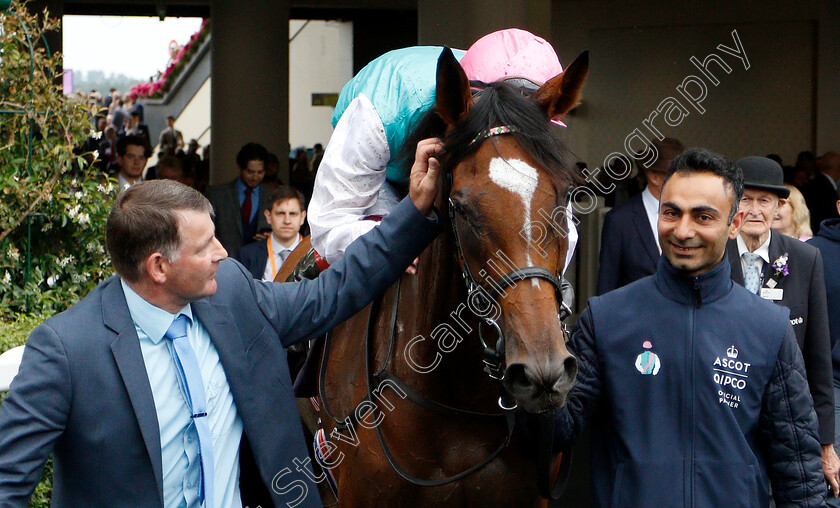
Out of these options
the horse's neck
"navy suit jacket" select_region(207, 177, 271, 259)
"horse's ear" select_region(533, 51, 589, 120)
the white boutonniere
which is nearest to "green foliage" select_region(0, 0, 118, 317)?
the horse's neck

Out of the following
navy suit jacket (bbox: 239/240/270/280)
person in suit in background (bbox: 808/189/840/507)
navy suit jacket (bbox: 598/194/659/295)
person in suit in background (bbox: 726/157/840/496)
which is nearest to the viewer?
person in suit in background (bbox: 726/157/840/496)

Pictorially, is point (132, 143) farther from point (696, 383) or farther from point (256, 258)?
point (696, 383)

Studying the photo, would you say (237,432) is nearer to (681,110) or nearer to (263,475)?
(263,475)

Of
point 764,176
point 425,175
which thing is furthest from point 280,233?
point 425,175

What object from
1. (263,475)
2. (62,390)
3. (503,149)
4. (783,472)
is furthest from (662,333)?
(62,390)

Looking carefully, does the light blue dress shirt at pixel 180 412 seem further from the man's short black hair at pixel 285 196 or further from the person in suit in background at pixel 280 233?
the man's short black hair at pixel 285 196

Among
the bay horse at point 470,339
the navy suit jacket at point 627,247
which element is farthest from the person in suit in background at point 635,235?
the bay horse at point 470,339

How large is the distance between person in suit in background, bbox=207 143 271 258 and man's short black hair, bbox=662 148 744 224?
19.4 feet

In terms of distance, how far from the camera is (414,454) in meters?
2.89

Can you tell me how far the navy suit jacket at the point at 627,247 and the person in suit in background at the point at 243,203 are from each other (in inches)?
135

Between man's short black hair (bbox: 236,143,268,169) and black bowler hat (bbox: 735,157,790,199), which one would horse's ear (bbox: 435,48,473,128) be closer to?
black bowler hat (bbox: 735,157,790,199)

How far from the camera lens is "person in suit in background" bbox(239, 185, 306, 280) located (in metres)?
6.35

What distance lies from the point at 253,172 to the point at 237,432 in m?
Answer: 6.45

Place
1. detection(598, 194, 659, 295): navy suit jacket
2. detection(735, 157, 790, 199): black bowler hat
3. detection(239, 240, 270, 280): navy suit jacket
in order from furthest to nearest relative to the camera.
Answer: detection(239, 240, 270, 280): navy suit jacket < detection(598, 194, 659, 295): navy suit jacket < detection(735, 157, 790, 199): black bowler hat
